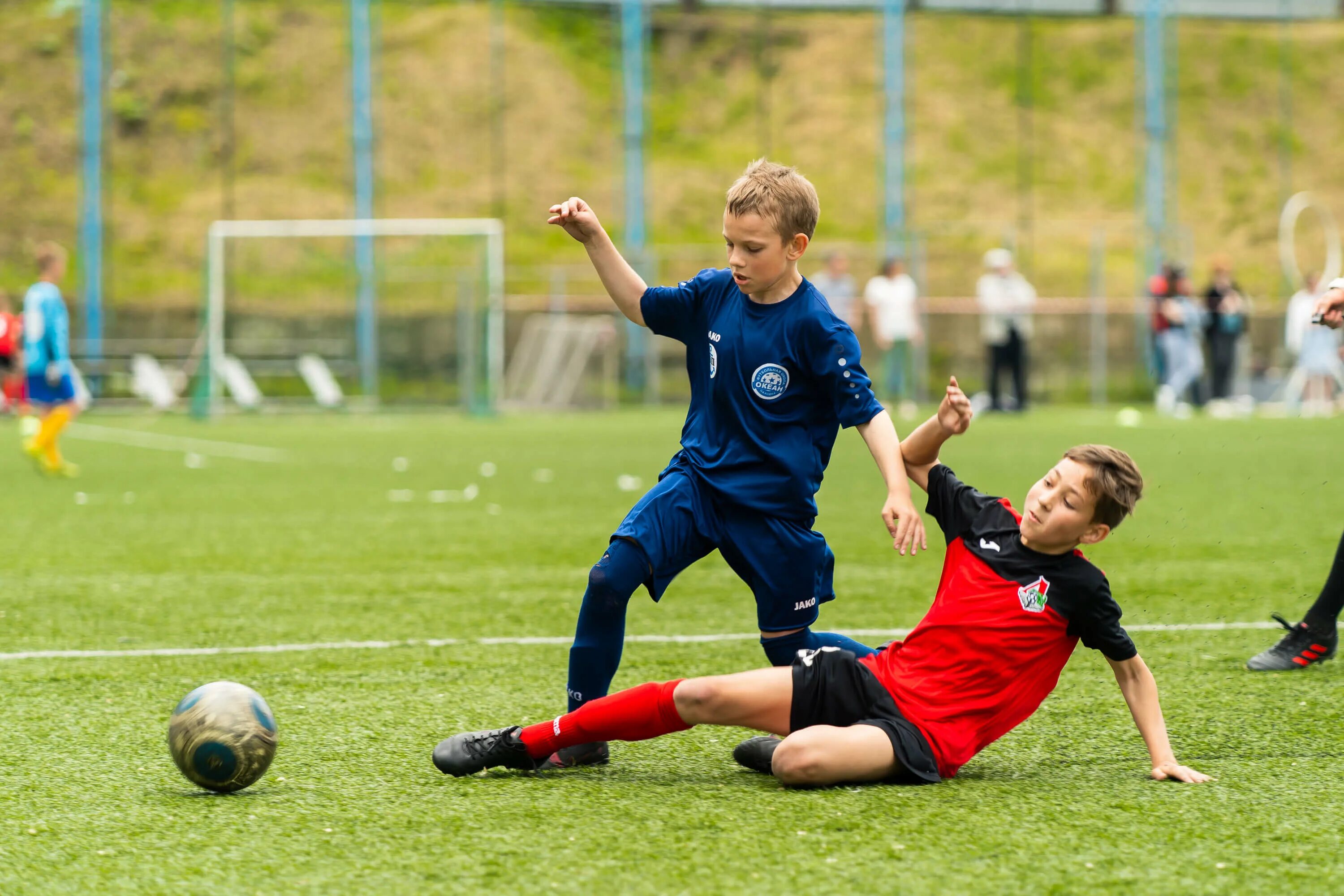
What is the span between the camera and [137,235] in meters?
31.0

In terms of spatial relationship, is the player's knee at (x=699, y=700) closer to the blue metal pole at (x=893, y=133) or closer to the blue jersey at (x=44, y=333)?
the blue jersey at (x=44, y=333)

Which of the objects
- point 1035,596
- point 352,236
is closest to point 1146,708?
point 1035,596

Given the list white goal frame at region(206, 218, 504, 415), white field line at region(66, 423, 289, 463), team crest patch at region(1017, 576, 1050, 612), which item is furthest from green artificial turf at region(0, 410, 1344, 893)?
white goal frame at region(206, 218, 504, 415)

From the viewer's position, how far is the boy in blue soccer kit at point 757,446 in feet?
12.8

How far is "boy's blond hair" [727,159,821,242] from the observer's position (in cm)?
388

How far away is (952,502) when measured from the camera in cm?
387

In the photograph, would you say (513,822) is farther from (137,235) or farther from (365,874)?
(137,235)

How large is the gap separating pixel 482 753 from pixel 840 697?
2.76 ft

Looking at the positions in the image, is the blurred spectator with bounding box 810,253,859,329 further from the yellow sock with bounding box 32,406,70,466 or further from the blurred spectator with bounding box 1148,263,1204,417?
the yellow sock with bounding box 32,406,70,466

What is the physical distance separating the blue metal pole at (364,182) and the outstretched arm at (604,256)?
2208 cm

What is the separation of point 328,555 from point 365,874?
5403 millimetres

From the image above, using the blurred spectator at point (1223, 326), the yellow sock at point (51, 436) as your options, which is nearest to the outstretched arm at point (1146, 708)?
the yellow sock at point (51, 436)

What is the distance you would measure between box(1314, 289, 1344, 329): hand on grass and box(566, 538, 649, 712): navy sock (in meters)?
2.09

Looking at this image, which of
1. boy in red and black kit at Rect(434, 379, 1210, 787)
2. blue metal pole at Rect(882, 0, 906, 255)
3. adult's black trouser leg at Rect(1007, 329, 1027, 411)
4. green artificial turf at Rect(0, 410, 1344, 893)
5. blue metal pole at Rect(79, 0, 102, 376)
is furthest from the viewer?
blue metal pole at Rect(882, 0, 906, 255)
